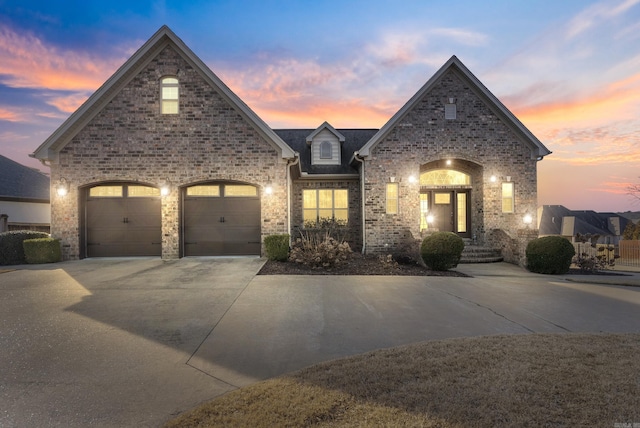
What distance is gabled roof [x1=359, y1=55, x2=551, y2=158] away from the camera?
44.0 ft

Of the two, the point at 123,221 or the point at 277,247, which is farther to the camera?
the point at 123,221

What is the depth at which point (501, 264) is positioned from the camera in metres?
12.1

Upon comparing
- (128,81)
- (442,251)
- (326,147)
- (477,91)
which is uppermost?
(477,91)

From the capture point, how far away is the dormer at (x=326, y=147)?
1598 centimetres

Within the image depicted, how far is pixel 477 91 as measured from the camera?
13711mm

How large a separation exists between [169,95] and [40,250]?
24.4ft

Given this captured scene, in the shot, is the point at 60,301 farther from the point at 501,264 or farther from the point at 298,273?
the point at 501,264

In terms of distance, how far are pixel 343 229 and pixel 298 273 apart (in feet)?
19.4

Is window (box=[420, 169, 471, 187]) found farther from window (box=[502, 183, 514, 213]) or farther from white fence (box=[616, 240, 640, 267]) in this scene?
white fence (box=[616, 240, 640, 267])

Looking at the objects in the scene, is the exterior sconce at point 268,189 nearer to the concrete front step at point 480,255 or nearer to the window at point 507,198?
the concrete front step at point 480,255

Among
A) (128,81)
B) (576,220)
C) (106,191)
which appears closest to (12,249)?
(106,191)

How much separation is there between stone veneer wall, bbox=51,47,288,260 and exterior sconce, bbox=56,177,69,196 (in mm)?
134

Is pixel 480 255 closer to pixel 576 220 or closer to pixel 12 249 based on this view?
pixel 12 249

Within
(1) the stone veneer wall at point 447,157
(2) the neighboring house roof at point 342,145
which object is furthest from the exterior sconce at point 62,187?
(1) the stone veneer wall at point 447,157
